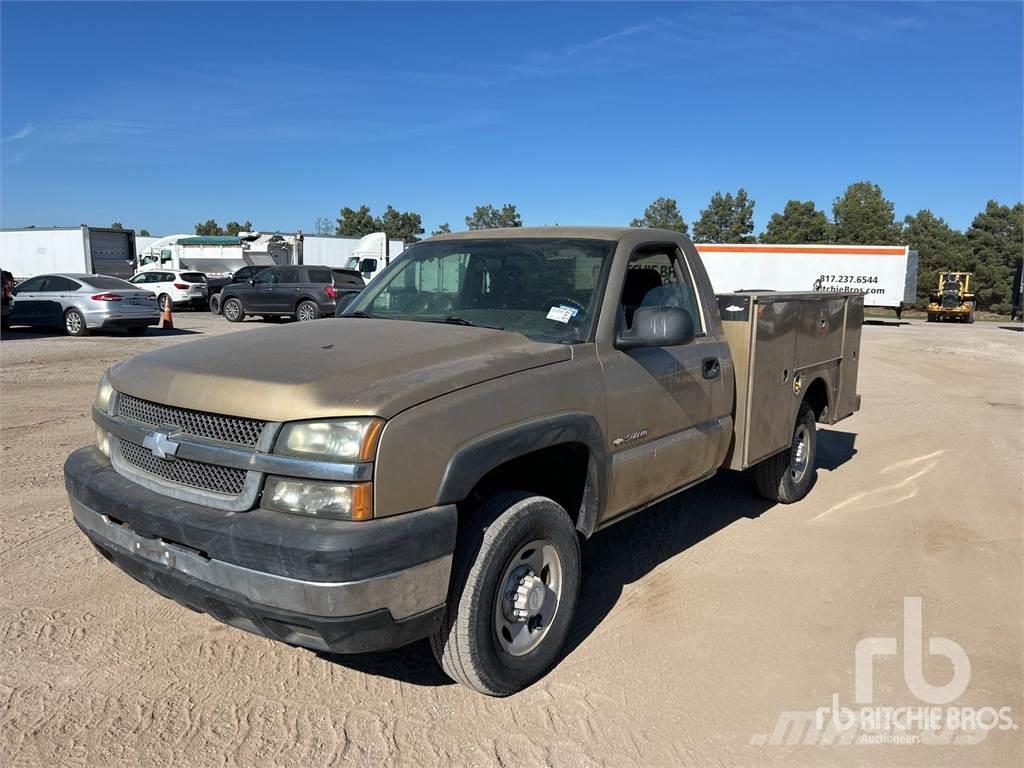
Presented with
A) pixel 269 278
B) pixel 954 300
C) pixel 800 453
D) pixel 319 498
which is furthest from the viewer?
pixel 954 300

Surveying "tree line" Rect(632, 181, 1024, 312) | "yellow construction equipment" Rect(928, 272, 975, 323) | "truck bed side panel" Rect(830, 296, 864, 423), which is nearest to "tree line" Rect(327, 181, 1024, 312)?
"tree line" Rect(632, 181, 1024, 312)

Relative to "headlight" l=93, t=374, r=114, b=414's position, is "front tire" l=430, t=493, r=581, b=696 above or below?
below

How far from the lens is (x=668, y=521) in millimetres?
5574

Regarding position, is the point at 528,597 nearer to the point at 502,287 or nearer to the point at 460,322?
the point at 460,322

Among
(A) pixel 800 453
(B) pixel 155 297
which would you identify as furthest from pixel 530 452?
(B) pixel 155 297

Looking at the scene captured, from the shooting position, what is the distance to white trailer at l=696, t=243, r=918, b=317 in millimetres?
31891

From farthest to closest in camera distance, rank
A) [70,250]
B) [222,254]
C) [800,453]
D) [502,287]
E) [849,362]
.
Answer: [222,254] → [70,250] → [849,362] → [800,453] → [502,287]

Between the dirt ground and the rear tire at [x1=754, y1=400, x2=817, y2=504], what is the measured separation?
13 cm

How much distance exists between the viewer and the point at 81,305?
1728cm

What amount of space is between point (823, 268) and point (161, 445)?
33.3 metres

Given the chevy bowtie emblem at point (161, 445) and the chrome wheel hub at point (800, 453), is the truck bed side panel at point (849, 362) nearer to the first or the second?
the chrome wheel hub at point (800, 453)

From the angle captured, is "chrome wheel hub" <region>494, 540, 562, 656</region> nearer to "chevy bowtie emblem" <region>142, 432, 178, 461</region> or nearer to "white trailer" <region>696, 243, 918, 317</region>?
"chevy bowtie emblem" <region>142, 432, 178, 461</region>

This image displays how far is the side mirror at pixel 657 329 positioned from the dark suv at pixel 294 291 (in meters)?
18.5

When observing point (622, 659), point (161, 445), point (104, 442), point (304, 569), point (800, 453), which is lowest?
point (622, 659)
